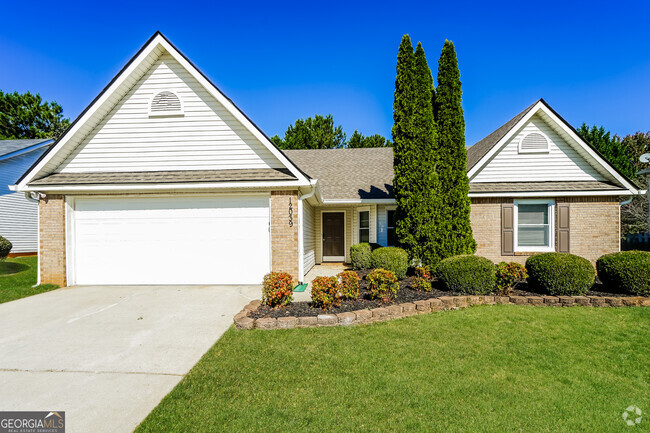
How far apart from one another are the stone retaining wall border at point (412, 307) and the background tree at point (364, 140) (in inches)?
1048

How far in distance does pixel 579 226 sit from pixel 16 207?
2651cm

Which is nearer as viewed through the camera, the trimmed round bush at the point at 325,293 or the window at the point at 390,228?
the trimmed round bush at the point at 325,293

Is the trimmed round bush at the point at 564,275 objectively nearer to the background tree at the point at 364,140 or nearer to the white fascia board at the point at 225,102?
the white fascia board at the point at 225,102

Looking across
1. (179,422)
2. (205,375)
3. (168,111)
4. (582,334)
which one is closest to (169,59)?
(168,111)

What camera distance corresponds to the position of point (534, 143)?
11164mm

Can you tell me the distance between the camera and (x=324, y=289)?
6.17 meters

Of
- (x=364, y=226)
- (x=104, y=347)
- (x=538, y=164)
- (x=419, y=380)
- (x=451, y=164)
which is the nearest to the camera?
(x=419, y=380)

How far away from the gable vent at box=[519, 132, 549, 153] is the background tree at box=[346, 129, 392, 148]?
70.5 ft

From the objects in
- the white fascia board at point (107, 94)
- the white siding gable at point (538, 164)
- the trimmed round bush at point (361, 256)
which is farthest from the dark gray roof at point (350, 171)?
the white fascia board at point (107, 94)

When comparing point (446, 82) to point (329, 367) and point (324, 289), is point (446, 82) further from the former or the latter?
point (329, 367)

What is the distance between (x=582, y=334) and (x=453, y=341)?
228 centimetres

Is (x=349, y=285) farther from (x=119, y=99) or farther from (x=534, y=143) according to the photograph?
(x=534, y=143)

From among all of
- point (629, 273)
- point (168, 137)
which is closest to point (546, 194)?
point (629, 273)

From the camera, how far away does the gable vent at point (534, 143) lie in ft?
36.6
